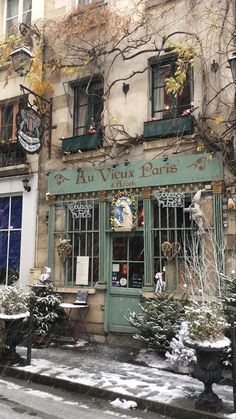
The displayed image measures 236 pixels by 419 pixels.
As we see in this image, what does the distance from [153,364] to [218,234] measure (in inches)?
103

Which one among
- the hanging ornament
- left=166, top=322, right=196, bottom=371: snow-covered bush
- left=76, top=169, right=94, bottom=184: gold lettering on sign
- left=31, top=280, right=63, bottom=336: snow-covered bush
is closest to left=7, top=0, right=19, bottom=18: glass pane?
the hanging ornament

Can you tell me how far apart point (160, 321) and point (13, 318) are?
2.57 m

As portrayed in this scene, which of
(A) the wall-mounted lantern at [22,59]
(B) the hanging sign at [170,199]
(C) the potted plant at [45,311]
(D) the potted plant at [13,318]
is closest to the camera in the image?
(D) the potted plant at [13,318]

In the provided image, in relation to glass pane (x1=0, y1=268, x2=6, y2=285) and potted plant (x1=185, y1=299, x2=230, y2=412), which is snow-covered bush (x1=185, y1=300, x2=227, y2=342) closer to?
potted plant (x1=185, y1=299, x2=230, y2=412)

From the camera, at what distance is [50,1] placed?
38.1ft

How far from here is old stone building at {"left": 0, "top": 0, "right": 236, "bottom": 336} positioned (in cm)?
851

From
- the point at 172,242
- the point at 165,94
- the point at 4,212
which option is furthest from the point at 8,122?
the point at 172,242

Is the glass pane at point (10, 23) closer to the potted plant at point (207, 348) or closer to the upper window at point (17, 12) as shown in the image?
the upper window at point (17, 12)

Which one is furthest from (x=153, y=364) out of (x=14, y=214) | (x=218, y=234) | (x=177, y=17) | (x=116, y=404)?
(x=177, y=17)

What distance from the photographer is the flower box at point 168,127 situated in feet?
28.8

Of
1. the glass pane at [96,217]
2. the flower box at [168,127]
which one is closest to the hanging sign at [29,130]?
the glass pane at [96,217]

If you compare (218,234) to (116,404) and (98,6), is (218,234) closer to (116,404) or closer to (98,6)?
(116,404)

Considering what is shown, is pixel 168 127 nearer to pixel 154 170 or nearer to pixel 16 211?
pixel 154 170

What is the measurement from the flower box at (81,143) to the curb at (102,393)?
503 centimetres
